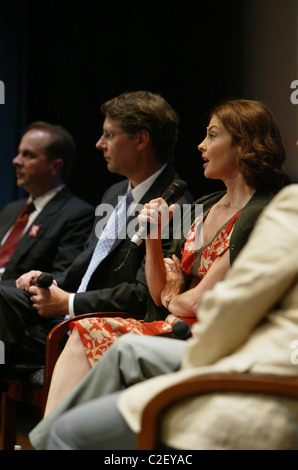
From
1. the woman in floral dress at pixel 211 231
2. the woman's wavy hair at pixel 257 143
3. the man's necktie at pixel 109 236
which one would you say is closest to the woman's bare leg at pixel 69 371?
the woman in floral dress at pixel 211 231

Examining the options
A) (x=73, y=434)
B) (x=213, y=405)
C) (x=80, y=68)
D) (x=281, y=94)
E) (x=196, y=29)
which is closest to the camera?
(x=213, y=405)

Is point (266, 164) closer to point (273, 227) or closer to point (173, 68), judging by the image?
point (273, 227)

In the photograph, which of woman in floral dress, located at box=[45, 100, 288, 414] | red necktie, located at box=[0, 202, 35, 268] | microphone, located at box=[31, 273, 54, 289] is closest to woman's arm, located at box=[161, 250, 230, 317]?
woman in floral dress, located at box=[45, 100, 288, 414]

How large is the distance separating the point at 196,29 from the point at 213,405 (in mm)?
2230

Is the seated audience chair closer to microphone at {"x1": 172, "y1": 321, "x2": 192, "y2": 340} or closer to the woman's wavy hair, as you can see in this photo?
microphone at {"x1": 172, "y1": 321, "x2": 192, "y2": 340}

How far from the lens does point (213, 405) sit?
4.33 feet

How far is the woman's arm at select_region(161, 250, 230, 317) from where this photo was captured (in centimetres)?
210

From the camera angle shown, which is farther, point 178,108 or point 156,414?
point 178,108

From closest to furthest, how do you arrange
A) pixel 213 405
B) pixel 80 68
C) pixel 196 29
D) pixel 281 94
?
pixel 213 405 → pixel 281 94 → pixel 196 29 → pixel 80 68

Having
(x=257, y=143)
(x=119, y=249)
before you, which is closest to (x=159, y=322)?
(x=119, y=249)

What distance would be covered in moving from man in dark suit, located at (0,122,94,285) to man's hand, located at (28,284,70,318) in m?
0.44

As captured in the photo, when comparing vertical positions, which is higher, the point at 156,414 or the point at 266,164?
the point at 266,164

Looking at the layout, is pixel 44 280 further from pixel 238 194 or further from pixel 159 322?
pixel 238 194

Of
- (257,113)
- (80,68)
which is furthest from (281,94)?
(80,68)
